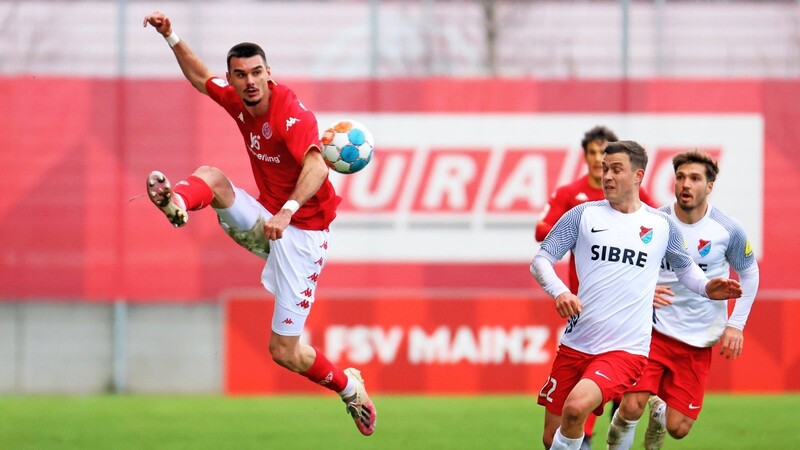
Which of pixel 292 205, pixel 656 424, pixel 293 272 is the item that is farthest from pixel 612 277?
pixel 293 272

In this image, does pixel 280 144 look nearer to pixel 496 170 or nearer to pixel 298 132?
pixel 298 132

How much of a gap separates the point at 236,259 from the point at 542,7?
4.43 meters

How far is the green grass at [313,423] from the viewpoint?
1005cm

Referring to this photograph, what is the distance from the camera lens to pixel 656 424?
8.69 metres

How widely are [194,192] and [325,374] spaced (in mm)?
1718

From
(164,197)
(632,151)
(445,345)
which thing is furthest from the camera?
(445,345)

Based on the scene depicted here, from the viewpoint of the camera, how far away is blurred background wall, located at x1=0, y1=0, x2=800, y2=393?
1388cm

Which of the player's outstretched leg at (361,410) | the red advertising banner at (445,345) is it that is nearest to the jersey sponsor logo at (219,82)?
the player's outstretched leg at (361,410)

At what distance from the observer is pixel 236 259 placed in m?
13.9

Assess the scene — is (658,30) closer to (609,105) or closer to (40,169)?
(609,105)

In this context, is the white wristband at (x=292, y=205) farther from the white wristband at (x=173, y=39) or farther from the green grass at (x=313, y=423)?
the green grass at (x=313, y=423)

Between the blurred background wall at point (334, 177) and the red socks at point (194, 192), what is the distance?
6.09m

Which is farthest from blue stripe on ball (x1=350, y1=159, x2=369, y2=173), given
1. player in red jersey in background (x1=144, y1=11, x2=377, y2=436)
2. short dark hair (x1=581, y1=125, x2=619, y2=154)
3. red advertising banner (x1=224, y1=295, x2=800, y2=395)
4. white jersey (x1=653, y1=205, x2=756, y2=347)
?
red advertising banner (x1=224, y1=295, x2=800, y2=395)

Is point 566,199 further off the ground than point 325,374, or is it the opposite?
point 566,199
